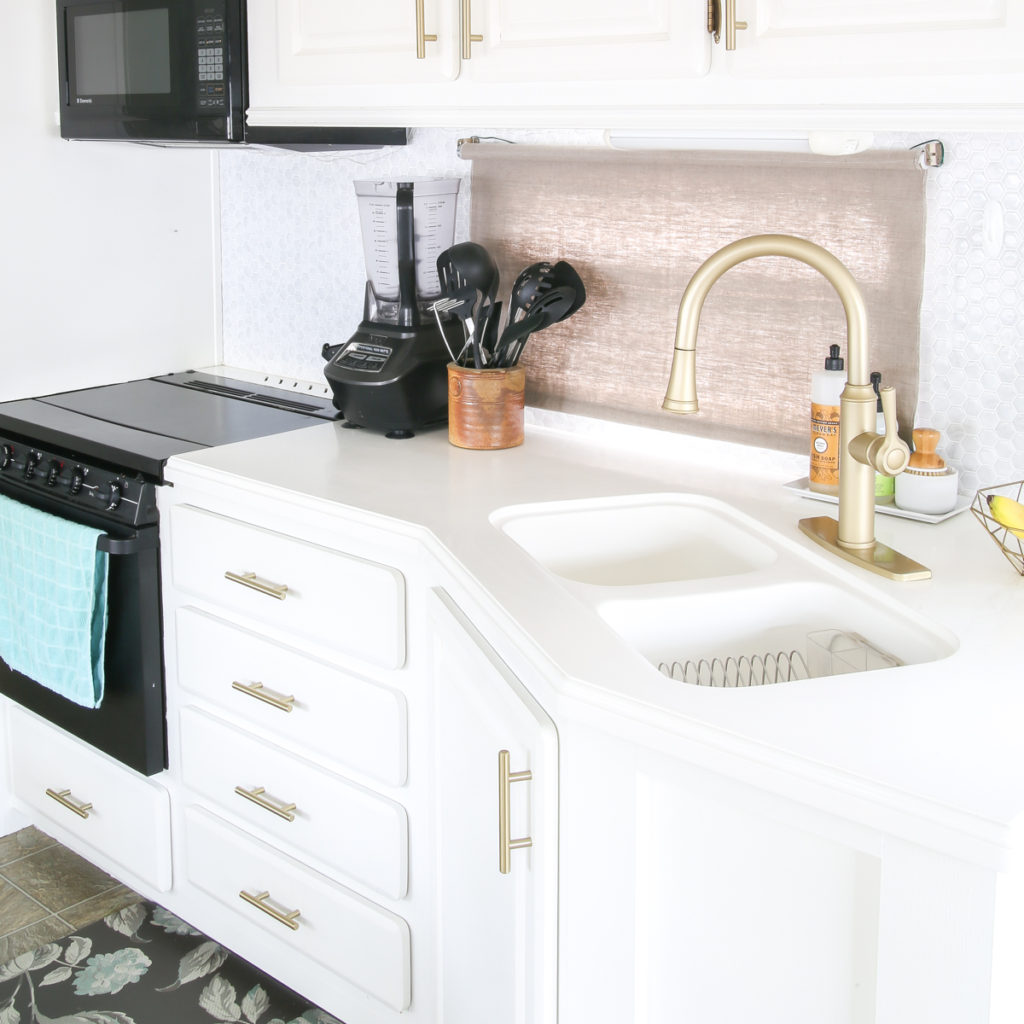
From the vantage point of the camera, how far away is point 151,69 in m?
2.39

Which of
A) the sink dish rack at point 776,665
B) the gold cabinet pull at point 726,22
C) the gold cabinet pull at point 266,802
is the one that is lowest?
the gold cabinet pull at point 266,802

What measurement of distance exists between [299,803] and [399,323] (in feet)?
2.94

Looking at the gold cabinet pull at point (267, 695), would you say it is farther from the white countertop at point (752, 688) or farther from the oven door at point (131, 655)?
the white countertop at point (752, 688)

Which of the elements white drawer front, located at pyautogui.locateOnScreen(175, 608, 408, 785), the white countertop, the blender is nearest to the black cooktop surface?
the white countertop

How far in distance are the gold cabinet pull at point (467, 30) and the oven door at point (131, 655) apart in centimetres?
100

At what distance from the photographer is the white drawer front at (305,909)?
1.97 m

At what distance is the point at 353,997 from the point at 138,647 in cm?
73

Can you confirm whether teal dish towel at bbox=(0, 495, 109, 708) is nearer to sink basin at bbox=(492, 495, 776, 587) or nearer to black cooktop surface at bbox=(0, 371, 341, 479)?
black cooktop surface at bbox=(0, 371, 341, 479)

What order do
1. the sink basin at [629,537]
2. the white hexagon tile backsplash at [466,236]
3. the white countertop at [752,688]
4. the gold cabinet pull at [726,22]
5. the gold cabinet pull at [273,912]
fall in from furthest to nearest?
the gold cabinet pull at [273,912] < the sink basin at [629,537] < the white hexagon tile backsplash at [466,236] < the gold cabinet pull at [726,22] < the white countertop at [752,688]

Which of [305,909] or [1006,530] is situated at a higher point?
[1006,530]

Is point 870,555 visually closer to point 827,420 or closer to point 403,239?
point 827,420

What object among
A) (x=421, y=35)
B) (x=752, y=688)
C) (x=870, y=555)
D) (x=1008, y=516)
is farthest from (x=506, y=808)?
(x=421, y=35)

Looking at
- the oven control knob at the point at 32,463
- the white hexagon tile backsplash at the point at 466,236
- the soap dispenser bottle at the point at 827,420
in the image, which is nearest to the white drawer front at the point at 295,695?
the oven control knob at the point at 32,463

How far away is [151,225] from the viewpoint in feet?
9.37
